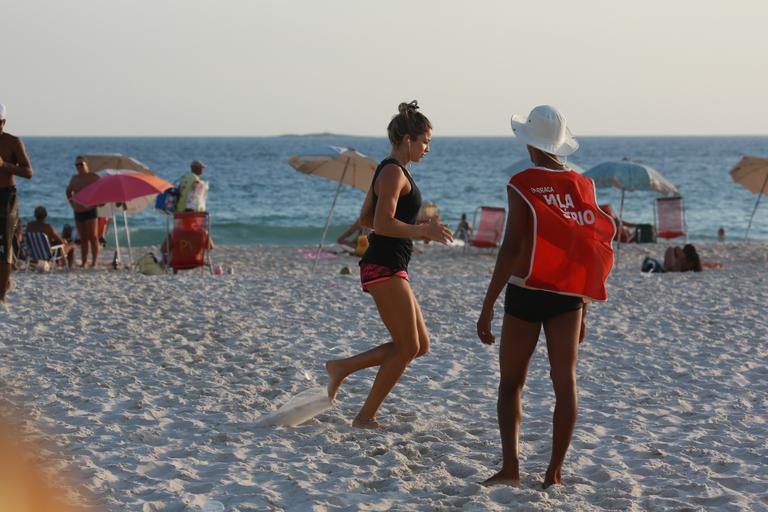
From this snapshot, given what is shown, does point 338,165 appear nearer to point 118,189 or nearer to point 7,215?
point 118,189

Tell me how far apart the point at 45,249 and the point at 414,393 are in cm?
813

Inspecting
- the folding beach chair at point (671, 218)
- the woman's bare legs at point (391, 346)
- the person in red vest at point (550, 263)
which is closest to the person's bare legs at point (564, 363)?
the person in red vest at point (550, 263)

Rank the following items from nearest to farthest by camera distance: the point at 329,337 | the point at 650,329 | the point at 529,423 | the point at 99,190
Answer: the point at 529,423 < the point at 329,337 < the point at 650,329 < the point at 99,190

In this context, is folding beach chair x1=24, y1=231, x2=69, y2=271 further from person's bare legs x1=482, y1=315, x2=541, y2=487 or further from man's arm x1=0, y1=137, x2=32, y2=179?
person's bare legs x1=482, y1=315, x2=541, y2=487

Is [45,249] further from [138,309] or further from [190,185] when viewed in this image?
[138,309]

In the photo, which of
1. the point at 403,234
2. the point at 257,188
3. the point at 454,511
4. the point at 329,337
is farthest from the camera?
the point at 257,188

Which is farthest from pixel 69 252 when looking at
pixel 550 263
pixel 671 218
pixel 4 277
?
pixel 550 263

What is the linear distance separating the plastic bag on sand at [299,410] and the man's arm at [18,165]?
3.17m

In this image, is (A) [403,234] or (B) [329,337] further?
(B) [329,337]

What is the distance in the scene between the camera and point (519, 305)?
330cm

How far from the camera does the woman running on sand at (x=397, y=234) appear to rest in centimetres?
384

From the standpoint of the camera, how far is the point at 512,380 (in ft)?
11.2

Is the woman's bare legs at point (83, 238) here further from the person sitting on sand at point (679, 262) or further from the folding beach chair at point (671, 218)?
the folding beach chair at point (671, 218)

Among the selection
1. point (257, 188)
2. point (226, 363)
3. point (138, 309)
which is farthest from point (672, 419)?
point (257, 188)
